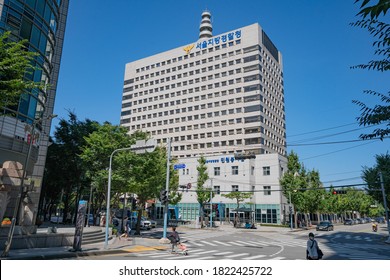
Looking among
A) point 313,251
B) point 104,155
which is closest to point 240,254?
point 313,251

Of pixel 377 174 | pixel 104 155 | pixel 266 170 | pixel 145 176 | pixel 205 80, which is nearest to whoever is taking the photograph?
pixel 104 155

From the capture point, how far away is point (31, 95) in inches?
963

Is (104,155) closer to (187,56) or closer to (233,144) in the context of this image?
(233,144)

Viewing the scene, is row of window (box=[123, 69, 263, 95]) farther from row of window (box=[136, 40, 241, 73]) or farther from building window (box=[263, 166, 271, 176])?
building window (box=[263, 166, 271, 176])

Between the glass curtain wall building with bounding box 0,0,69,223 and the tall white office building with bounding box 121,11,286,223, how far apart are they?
120 ft

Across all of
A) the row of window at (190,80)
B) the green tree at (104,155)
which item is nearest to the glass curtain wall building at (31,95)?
the green tree at (104,155)

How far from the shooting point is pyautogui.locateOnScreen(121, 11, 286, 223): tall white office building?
67.1m

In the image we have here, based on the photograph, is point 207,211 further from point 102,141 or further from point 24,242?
point 24,242

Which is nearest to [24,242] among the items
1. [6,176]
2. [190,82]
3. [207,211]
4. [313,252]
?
[6,176]

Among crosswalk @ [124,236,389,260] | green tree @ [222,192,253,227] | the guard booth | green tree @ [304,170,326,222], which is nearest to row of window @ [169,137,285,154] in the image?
green tree @ [304,170,326,222]

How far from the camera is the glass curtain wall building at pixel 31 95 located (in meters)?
22.3

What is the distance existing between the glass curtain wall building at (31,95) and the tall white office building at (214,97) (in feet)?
120

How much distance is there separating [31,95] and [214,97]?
5300cm

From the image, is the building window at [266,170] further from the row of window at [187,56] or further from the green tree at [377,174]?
the row of window at [187,56]
